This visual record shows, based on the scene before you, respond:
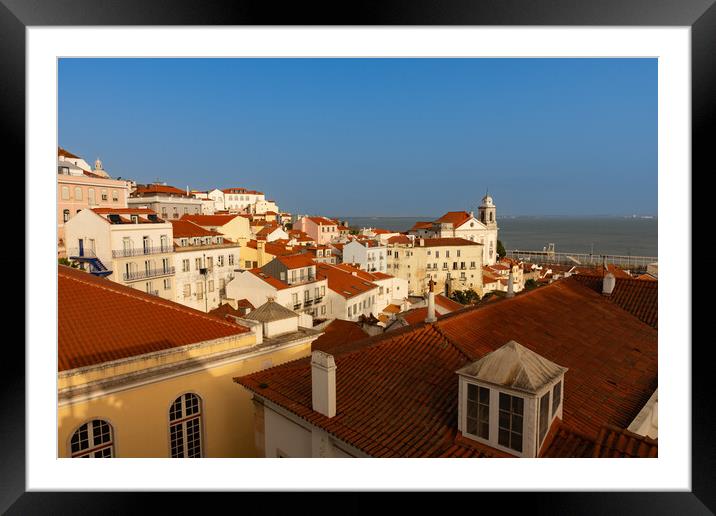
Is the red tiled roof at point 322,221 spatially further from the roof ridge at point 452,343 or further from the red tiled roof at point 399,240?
the roof ridge at point 452,343

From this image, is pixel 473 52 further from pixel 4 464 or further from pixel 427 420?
pixel 4 464

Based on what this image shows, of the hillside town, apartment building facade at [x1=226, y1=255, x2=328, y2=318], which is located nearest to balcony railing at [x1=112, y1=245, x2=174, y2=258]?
apartment building facade at [x1=226, y1=255, x2=328, y2=318]

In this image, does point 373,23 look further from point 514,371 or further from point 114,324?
point 114,324

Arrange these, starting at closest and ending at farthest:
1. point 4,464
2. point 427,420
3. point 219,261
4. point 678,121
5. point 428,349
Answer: point 4,464 → point 678,121 → point 427,420 → point 428,349 → point 219,261

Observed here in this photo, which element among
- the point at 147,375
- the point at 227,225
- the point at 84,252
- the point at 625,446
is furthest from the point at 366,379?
the point at 227,225

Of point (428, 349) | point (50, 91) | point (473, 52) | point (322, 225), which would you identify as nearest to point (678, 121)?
point (473, 52)

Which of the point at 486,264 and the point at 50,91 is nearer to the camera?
the point at 50,91

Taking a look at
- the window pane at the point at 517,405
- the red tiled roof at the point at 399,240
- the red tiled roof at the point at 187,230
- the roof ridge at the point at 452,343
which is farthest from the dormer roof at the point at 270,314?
the red tiled roof at the point at 399,240
